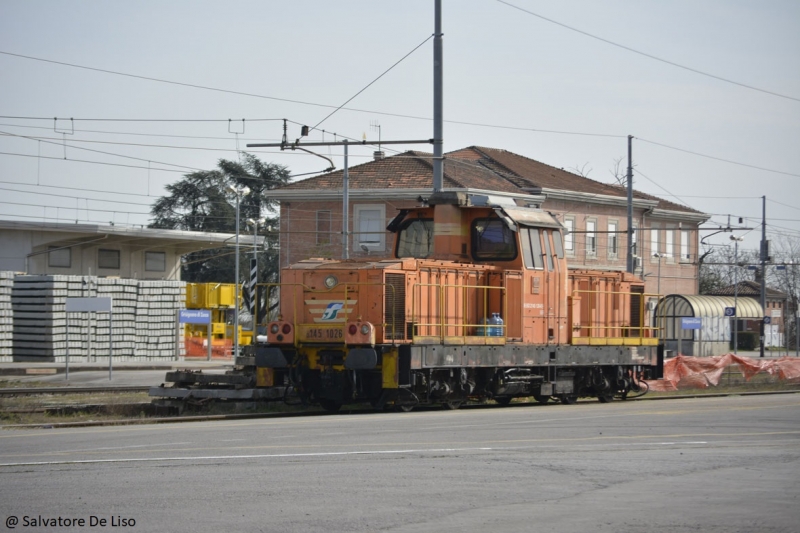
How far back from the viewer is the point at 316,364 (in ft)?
60.7

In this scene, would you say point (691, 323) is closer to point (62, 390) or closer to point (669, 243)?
point (669, 243)

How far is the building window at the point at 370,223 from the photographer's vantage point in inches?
2058

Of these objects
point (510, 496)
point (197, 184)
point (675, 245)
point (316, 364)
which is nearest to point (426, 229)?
point (316, 364)

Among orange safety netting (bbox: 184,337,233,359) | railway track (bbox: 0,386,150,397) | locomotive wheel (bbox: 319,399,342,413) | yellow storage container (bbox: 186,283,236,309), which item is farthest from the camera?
yellow storage container (bbox: 186,283,236,309)

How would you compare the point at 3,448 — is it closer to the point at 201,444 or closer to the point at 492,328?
the point at 201,444

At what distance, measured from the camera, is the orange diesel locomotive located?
1827cm

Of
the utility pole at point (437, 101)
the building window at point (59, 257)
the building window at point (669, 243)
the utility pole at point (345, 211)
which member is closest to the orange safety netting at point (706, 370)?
the utility pole at point (437, 101)

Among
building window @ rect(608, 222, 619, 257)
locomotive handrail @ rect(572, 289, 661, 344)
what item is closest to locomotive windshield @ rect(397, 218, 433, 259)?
locomotive handrail @ rect(572, 289, 661, 344)

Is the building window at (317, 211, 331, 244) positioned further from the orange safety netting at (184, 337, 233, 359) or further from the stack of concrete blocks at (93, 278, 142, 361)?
the stack of concrete blocks at (93, 278, 142, 361)

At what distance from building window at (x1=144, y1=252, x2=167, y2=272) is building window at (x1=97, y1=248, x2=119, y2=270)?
1.68m

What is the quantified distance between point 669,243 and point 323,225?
2372 centimetres

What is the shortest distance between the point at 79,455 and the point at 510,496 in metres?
5.36

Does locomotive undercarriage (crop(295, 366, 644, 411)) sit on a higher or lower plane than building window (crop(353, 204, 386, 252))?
lower

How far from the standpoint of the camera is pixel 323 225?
5353 centimetres
